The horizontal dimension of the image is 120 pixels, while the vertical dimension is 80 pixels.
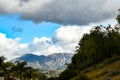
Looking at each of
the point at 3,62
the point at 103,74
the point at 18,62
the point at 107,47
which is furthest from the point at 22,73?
the point at 107,47

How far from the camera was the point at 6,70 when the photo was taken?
105250 millimetres

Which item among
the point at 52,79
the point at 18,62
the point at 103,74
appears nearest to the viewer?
the point at 103,74

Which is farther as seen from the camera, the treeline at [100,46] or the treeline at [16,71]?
the treeline at [100,46]

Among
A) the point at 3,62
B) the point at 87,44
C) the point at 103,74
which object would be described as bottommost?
the point at 103,74

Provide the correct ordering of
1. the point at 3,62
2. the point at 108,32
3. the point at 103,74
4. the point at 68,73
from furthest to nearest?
the point at 108,32 < the point at 68,73 < the point at 3,62 < the point at 103,74

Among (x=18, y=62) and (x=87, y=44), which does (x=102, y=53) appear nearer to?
(x=87, y=44)

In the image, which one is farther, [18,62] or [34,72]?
[34,72]

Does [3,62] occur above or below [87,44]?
below

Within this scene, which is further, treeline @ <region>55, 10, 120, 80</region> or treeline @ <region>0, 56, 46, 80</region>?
treeline @ <region>55, 10, 120, 80</region>

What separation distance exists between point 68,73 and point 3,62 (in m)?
31.3

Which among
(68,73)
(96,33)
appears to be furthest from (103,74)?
(96,33)

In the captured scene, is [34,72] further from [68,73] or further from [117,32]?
[117,32]

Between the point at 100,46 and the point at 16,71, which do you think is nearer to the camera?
the point at 16,71

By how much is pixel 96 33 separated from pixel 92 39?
3.32 m
